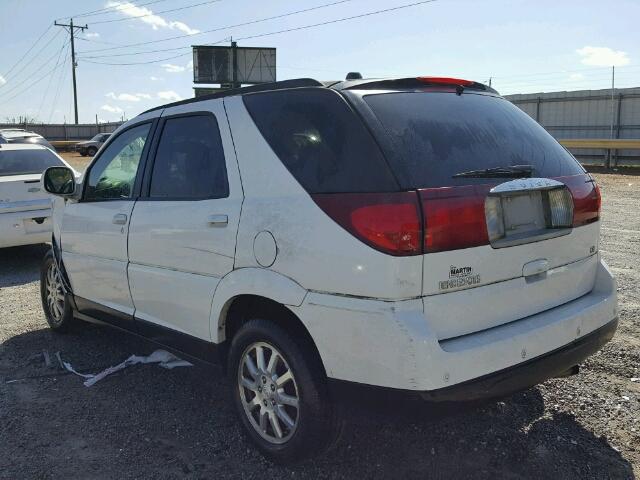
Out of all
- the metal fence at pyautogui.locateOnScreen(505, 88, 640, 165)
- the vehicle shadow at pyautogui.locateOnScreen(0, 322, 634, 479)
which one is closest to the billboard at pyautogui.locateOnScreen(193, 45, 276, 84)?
the metal fence at pyautogui.locateOnScreen(505, 88, 640, 165)

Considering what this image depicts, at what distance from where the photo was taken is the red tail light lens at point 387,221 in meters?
2.41

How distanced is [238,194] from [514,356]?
1.57m

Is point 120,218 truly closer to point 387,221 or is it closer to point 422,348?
point 387,221

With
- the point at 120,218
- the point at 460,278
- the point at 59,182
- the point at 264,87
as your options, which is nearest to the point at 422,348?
the point at 460,278

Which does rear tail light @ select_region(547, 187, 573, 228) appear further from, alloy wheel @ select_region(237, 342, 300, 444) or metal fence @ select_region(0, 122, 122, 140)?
metal fence @ select_region(0, 122, 122, 140)

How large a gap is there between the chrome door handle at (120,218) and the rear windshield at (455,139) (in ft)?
6.51

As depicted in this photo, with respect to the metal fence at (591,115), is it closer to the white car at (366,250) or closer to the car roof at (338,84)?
the white car at (366,250)

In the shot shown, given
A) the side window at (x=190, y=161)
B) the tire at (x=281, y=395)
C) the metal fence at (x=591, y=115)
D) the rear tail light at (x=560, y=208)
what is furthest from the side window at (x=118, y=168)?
the metal fence at (x=591, y=115)

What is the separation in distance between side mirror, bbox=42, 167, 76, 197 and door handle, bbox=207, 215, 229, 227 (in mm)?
1969

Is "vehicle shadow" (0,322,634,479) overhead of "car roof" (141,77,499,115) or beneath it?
beneath

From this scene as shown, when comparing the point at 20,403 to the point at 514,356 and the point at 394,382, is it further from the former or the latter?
the point at 514,356

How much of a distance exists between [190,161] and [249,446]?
168 cm

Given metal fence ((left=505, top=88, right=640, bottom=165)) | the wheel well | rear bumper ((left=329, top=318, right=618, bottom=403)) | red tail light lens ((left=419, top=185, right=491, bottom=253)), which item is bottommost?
rear bumper ((left=329, top=318, right=618, bottom=403))

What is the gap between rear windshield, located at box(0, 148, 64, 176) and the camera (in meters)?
8.49
